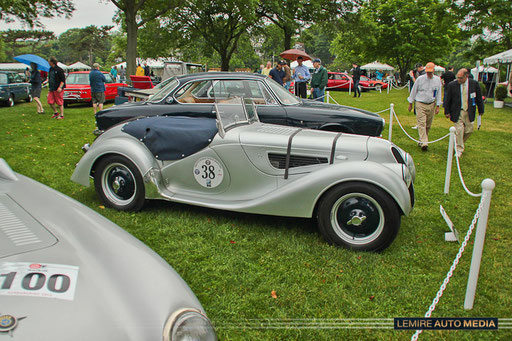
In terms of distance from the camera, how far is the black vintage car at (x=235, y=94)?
641 centimetres

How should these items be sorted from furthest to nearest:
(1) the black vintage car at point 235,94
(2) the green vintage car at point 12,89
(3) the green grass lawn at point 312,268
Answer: (2) the green vintage car at point 12,89 → (1) the black vintage car at point 235,94 → (3) the green grass lawn at point 312,268

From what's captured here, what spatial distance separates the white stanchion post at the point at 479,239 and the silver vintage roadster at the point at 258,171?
0.80m

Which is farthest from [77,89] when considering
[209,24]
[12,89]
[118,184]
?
[209,24]

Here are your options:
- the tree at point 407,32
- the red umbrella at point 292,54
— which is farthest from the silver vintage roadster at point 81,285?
the tree at point 407,32

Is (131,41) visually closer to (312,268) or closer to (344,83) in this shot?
(344,83)

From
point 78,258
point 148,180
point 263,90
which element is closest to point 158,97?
point 263,90

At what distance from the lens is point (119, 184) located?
14.7 feet

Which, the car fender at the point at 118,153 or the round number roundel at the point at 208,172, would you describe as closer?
the round number roundel at the point at 208,172

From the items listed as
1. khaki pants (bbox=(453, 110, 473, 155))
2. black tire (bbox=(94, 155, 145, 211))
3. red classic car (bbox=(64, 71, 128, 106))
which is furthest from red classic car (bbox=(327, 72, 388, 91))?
black tire (bbox=(94, 155, 145, 211))

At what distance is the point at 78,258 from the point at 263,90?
5357 mm

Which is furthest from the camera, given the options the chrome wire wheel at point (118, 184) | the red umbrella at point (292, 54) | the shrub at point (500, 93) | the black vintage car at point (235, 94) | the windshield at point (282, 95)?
the shrub at point (500, 93)

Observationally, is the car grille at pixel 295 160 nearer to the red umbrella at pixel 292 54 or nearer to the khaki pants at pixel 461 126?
the khaki pants at pixel 461 126

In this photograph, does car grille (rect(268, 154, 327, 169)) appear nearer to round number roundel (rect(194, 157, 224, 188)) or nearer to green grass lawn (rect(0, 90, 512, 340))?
round number roundel (rect(194, 157, 224, 188))

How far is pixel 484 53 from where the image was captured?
97.3 ft
